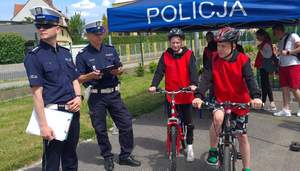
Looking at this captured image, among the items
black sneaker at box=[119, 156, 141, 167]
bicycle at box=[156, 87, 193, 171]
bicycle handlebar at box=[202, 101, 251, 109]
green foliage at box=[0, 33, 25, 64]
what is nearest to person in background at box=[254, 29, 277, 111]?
bicycle at box=[156, 87, 193, 171]

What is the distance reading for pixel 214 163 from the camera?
4.63 meters

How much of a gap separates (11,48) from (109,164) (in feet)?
117

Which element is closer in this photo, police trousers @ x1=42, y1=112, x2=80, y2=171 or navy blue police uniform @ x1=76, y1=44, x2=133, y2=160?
police trousers @ x1=42, y1=112, x2=80, y2=171

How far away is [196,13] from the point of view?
6.97 m

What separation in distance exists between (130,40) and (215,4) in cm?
3251

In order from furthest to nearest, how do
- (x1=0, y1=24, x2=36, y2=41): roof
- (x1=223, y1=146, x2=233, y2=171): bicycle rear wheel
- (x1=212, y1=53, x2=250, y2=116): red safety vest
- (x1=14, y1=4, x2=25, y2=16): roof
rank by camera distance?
(x1=14, y1=4, x2=25, y2=16): roof, (x1=0, y1=24, x2=36, y2=41): roof, (x1=212, y1=53, x2=250, y2=116): red safety vest, (x1=223, y1=146, x2=233, y2=171): bicycle rear wheel

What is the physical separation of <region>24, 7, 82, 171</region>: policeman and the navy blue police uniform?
1.17 meters

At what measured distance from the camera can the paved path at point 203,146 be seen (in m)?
5.45

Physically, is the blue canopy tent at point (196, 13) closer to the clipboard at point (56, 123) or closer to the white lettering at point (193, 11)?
A: the white lettering at point (193, 11)

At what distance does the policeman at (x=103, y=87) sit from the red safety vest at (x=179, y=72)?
0.70 meters

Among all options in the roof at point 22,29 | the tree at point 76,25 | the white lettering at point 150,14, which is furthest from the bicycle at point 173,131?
the tree at point 76,25

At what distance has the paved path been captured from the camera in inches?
215

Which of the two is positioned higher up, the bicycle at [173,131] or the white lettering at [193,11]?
the white lettering at [193,11]

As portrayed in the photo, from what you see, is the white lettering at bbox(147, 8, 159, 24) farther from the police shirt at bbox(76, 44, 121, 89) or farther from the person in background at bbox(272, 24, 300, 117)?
the person in background at bbox(272, 24, 300, 117)
